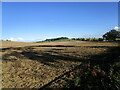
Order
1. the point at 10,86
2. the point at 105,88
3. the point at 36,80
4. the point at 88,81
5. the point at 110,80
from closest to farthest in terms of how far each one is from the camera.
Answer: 1. the point at 105,88
2. the point at 110,80
3. the point at 88,81
4. the point at 10,86
5. the point at 36,80

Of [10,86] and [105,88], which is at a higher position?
[105,88]

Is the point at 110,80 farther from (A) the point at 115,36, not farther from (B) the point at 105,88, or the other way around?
(A) the point at 115,36

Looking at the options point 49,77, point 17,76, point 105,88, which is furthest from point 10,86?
point 105,88

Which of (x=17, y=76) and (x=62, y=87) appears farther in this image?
(x=17, y=76)

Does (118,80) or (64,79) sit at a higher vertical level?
(118,80)

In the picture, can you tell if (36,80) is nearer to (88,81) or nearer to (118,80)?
(88,81)

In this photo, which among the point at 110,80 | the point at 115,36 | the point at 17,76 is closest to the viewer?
the point at 110,80

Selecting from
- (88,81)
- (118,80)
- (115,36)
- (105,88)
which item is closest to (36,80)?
(88,81)

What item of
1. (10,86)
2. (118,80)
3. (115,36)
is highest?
(115,36)

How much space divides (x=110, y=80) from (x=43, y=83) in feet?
7.16

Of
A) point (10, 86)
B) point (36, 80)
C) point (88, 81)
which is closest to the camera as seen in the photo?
Answer: point (88, 81)

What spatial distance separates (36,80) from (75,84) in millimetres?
1529

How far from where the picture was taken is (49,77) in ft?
13.2

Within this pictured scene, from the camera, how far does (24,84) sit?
3568mm
